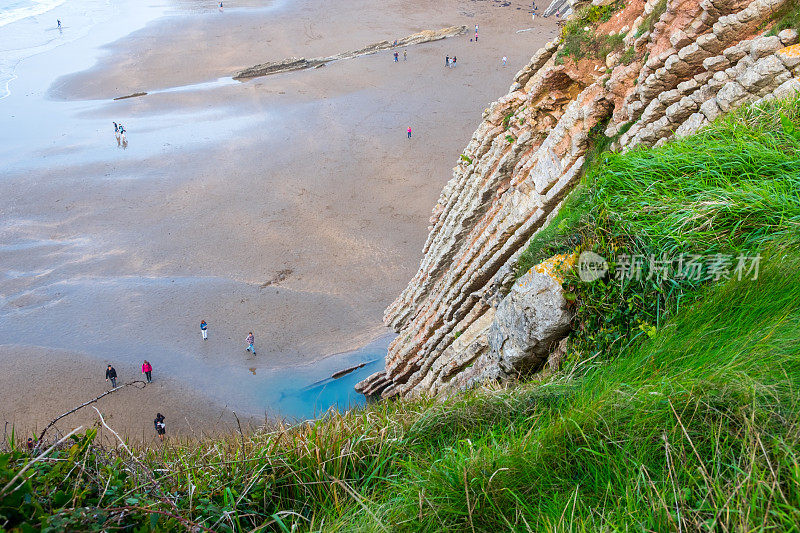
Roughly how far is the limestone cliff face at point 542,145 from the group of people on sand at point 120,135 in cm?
2119

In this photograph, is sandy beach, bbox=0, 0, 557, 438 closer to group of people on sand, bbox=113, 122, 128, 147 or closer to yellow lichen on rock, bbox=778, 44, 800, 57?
group of people on sand, bbox=113, 122, 128, 147

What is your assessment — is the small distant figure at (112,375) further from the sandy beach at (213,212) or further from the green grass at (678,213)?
the green grass at (678,213)

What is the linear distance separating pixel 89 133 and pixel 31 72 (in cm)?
1261

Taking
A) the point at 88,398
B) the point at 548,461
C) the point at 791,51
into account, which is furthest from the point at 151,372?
the point at 791,51

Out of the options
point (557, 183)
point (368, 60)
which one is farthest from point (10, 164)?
point (557, 183)

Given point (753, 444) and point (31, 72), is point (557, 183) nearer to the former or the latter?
point (753, 444)

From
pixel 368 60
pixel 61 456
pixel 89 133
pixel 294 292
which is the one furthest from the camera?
pixel 368 60

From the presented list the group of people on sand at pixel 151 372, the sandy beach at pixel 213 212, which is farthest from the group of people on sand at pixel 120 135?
the group of people on sand at pixel 151 372

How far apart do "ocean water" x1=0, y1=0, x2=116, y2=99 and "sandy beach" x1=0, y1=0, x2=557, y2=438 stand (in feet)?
6.07

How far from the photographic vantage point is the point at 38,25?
45188 millimetres

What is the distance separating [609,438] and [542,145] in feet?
28.3

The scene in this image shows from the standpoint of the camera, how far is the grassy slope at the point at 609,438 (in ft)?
10.5

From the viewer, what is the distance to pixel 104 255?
20.7 meters

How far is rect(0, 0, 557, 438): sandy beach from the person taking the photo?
53.1 feet
